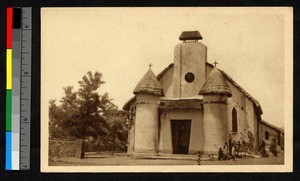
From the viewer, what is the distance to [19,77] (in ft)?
22.4

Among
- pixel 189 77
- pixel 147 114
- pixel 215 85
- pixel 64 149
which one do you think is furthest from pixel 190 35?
pixel 64 149

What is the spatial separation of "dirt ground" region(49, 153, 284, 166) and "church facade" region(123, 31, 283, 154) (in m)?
0.07

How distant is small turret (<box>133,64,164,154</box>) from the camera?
684cm

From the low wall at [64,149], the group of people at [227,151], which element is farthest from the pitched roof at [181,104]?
the low wall at [64,149]

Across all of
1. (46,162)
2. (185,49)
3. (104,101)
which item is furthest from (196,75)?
(46,162)

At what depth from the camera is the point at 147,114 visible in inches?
271

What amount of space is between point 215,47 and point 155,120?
2.63 ft

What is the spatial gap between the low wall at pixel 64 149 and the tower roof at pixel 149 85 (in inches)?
26.6

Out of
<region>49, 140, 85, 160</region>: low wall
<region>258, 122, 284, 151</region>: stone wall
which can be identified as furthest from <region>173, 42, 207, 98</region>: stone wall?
<region>49, 140, 85, 160</region>: low wall

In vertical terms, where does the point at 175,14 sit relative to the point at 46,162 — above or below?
above

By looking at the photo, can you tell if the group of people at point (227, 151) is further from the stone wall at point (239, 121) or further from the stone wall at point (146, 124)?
the stone wall at point (146, 124)

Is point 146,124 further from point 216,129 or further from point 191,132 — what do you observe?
point 216,129
